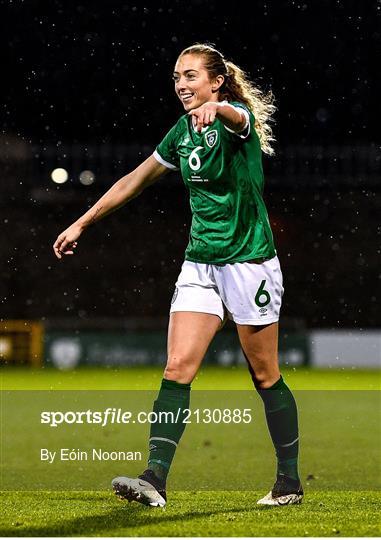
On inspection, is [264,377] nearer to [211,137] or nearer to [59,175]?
[211,137]

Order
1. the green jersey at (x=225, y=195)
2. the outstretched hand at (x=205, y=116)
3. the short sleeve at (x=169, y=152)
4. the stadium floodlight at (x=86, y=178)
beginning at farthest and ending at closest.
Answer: the stadium floodlight at (x=86, y=178), the short sleeve at (x=169, y=152), the green jersey at (x=225, y=195), the outstretched hand at (x=205, y=116)

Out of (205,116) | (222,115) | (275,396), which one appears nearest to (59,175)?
(275,396)

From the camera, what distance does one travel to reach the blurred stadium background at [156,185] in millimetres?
24453

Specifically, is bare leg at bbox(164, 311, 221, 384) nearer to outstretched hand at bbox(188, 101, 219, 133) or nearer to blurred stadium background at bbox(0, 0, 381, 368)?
outstretched hand at bbox(188, 101, 219, 133)

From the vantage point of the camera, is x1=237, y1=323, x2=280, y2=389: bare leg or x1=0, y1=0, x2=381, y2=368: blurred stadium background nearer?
x1=237, y1=323, x2=280, y2=389: bare leg

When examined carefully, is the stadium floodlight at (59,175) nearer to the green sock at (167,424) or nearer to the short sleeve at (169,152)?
the short sleeve at (169,152)

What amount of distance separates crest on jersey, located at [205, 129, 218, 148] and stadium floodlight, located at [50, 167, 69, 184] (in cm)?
2123

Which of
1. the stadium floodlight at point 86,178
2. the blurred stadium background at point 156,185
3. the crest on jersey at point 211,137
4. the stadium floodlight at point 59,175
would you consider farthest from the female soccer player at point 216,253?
the stadium floodlight at point 59,175

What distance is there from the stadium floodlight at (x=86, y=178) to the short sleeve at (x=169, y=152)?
68.1 ft

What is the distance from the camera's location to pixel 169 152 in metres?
5.16

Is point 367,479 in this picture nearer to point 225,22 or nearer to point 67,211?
point 225,22

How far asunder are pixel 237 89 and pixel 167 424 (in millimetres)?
1605

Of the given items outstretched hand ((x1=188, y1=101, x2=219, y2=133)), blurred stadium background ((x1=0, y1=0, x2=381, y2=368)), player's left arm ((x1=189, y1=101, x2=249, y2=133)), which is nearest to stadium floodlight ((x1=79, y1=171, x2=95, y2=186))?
blurred stadium background ((x1=0, y1=0, x2=381, y2=368))

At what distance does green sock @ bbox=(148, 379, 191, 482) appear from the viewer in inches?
193
